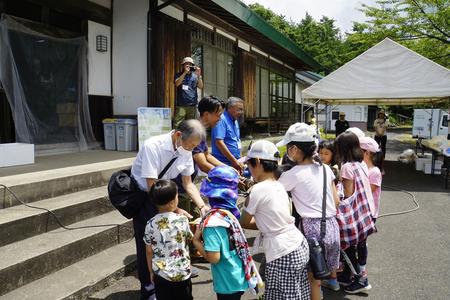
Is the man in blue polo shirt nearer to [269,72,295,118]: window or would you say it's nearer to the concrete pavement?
the concrete pavement

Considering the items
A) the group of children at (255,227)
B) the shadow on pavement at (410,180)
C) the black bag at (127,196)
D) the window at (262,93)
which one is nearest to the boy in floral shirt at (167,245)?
the group of children at (255,227)

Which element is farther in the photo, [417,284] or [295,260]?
[417,284]

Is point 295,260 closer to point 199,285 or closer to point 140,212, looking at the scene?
point 140,212

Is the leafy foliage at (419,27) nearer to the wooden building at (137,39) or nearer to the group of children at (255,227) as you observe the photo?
the wooden building at (137,39)

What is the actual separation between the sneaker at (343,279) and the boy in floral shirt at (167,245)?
1.89 metres

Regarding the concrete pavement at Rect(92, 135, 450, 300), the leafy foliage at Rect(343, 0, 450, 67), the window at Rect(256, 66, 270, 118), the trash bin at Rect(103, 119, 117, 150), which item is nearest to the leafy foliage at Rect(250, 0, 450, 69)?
the leafy foliage at Rect(343, 0, 450, 67)

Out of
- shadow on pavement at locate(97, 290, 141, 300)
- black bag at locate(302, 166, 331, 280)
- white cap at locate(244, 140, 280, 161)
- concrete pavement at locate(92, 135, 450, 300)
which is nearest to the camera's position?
white cap at locate(244, 140, 280, 161)

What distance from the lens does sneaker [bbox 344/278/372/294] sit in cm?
360

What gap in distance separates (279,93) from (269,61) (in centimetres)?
235

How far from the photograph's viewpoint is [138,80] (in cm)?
809

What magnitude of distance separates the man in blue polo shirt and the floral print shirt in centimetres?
175

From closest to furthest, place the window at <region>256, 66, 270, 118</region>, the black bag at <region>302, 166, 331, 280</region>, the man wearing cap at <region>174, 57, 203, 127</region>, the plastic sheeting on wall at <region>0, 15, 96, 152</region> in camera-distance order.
Result: the black bag at <region>302, 166, 331, 280</region> < the plastic sheeting on wall at <region>0, 15, 96, 152</region> < the man wearing cap at <region>174, 57, 203, 127</region> < the window at <region>256, 66, 270, 118</region>

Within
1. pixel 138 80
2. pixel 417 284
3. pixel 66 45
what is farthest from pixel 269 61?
pixel 417 284

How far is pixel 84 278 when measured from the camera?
128 inches
